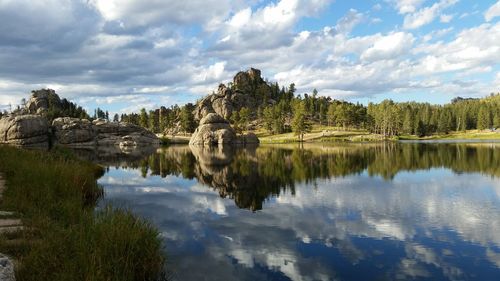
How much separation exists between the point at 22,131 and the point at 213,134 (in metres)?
64.5

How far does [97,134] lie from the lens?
482 feet

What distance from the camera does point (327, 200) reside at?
107 feet

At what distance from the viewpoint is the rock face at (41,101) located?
179 meters

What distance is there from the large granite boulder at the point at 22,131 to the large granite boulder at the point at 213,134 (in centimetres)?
5495

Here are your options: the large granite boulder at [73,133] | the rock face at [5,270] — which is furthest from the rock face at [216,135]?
the rock face at [5,270]

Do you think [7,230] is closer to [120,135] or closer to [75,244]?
[75,244]

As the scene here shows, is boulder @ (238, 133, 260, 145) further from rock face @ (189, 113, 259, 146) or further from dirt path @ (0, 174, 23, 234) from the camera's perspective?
dirt path @ (0, 174, 23, 234)

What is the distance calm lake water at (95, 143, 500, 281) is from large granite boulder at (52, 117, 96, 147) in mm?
98426

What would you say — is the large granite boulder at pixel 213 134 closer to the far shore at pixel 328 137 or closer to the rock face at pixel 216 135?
the rock face at pixel 216 135

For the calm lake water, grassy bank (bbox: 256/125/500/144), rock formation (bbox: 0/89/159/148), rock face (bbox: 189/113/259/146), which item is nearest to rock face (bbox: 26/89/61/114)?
rock formation (bbox: 0/89/159/148)

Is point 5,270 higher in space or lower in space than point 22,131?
lower

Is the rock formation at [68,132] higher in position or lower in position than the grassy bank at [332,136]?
higher

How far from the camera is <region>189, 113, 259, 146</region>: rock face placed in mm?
146625

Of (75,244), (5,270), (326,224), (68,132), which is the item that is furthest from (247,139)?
(5,270)
